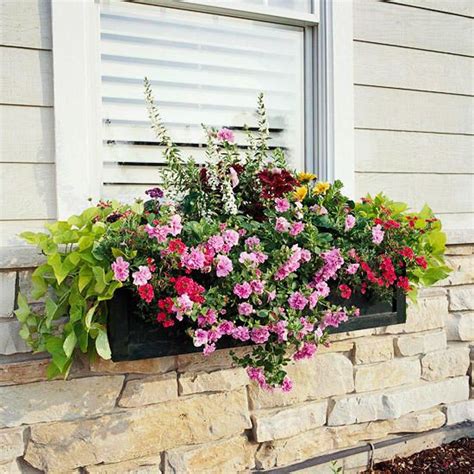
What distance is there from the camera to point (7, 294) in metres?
1.72

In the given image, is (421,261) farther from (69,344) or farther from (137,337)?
(69,344)

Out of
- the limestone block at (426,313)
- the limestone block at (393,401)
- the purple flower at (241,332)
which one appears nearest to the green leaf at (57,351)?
the purple flower at (241,332)

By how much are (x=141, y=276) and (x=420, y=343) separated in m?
1.35

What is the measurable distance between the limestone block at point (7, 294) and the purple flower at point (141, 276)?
0.44 m

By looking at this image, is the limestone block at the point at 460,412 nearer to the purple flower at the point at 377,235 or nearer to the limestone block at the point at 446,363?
the limestone block at the point at 446,363

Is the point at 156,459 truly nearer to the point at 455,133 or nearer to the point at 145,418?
the point at 145,418

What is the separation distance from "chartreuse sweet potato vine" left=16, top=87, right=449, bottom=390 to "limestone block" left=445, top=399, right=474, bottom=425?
0.84 meters

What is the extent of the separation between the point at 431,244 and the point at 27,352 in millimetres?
1404

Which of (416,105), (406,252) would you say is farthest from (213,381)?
(416,105)

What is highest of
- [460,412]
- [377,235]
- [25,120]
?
[25,120]

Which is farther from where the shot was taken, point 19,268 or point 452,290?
point 452,290

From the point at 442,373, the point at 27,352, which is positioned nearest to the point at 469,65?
the point at 442,373

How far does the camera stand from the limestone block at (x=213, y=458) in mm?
1886

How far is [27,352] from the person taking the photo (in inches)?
68.2
